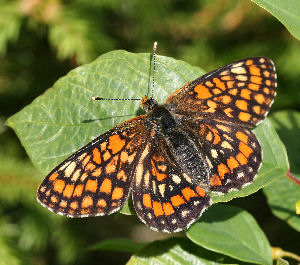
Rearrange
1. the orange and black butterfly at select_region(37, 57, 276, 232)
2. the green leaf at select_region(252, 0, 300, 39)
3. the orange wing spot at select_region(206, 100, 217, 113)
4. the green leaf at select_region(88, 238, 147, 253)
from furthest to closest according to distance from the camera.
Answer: the green leaf at select_region(88, 238, 147, 253) < the orange wing spot at select_region(206, 100, 217, 113) < the orange and black butterfly at select_region(37, 57, 276, 232) < the green leaf at select_region(252, 0, 300, 39)

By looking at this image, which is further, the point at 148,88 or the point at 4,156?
the point at 4,156

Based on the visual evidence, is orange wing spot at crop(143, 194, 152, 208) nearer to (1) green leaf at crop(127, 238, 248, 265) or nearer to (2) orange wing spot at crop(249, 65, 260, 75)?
(1) green leaf at crop(127, 238, 248, 265)

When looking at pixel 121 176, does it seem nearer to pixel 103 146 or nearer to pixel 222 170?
pixel 103 146

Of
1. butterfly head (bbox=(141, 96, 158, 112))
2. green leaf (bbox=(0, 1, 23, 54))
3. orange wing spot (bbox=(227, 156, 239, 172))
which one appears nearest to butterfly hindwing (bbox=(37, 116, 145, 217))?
butterfly head (bbox=(141, 96, 158, 112))

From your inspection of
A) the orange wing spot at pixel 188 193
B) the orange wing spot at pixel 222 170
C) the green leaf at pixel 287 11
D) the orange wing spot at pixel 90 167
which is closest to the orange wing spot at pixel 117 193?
the orange wing spot at pixel 90 167

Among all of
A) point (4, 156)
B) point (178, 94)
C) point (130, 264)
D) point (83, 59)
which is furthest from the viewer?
point (4, 156)

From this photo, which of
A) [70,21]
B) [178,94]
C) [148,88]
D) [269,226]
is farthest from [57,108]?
[269,226]

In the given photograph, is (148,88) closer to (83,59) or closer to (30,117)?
(30,117)
